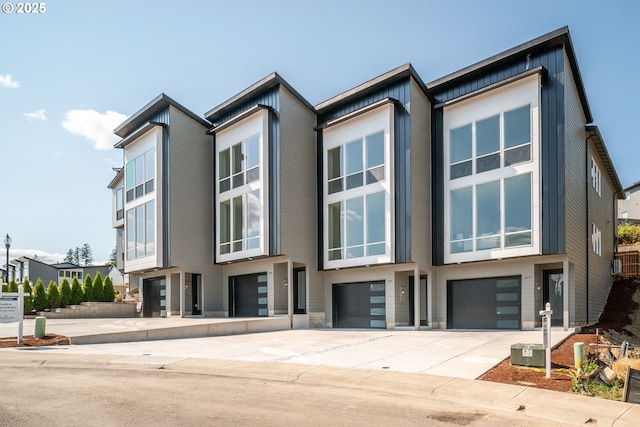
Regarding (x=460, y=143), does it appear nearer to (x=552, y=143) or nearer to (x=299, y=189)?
(x=552, y=143)

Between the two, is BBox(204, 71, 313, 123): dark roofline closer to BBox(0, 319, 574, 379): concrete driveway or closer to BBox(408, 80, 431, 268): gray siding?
BBox(408, 80, 431, 268): gray siding

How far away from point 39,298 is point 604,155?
30.0m

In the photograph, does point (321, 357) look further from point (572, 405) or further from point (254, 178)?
point (254, 178)

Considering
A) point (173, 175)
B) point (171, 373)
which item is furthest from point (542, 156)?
point (173, 175)

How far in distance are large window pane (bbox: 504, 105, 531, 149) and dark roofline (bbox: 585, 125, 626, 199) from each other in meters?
4.29

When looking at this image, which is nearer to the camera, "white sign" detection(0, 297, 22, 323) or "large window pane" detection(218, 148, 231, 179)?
"white sign" detection(0, 297, 22, 323)

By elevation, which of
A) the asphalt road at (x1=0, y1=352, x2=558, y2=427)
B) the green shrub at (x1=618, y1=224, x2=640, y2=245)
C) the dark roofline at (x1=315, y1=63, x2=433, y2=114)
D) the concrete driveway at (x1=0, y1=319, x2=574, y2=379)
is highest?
the dark roofline at (x1=315, y1=63, x2=433, y2=114)

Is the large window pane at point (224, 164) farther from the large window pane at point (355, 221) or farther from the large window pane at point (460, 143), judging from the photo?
the large window pane at point (460, 143)

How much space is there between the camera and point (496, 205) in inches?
738

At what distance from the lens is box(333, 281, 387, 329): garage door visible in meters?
21.9

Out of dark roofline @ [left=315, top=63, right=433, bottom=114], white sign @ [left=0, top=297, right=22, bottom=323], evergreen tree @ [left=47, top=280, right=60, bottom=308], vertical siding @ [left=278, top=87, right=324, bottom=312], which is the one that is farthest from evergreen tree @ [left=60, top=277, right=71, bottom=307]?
dark roofline @ [left=315, top=63, right=433, bottom=114]

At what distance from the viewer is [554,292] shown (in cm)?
1884

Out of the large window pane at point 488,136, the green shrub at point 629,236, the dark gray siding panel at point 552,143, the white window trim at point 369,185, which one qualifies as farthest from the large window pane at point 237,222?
the green shrub at point 629,236

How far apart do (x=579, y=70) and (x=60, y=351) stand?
765 inches
